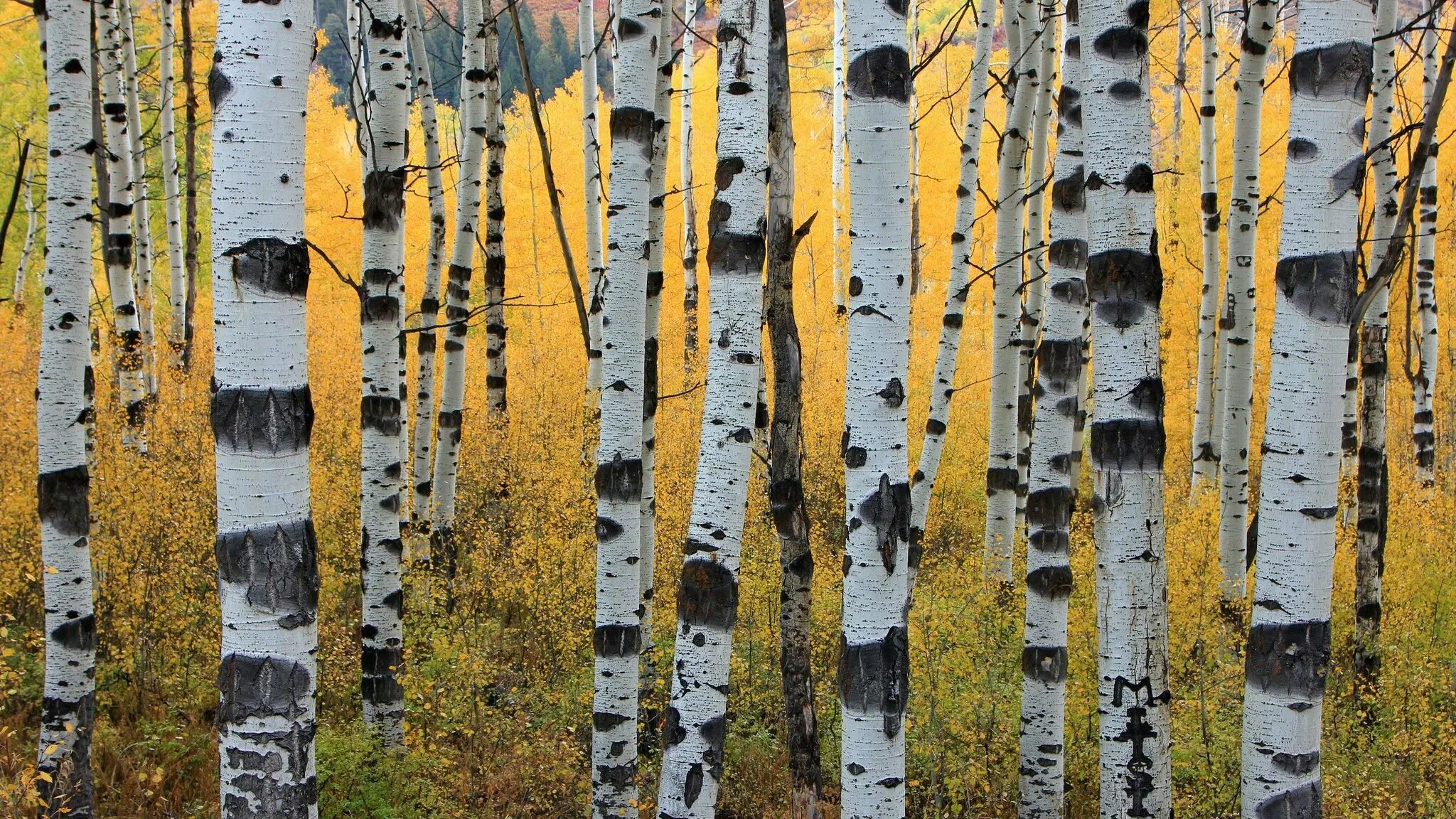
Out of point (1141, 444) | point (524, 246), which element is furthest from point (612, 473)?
point (524, 246)

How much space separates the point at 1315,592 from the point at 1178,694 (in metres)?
4.19

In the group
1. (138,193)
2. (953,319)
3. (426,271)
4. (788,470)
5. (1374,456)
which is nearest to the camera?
(788,470)

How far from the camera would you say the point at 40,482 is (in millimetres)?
4270

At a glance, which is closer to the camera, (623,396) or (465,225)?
(623,396)

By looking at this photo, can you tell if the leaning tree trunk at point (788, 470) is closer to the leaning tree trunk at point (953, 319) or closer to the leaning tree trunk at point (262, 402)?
the leaning tree trunk at point (953, 319)

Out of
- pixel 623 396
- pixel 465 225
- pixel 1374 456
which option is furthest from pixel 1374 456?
pixel 465 225

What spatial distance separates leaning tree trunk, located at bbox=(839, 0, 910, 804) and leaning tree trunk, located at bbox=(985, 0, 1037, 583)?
2.60 meters

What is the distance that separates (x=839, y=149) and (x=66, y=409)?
17.2m

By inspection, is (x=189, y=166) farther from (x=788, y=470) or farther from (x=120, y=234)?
(x=788, y=470)

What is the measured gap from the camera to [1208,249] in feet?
28.5

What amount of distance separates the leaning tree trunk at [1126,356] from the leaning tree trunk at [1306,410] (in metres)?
0.65

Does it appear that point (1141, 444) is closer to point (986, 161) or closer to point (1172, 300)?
point (1172, 300)

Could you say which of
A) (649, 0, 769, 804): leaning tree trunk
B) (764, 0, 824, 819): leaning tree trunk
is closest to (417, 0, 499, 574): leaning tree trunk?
(764, 0, 824, 819): leaning tree trunk

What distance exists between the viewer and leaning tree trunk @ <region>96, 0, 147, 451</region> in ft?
23.3
